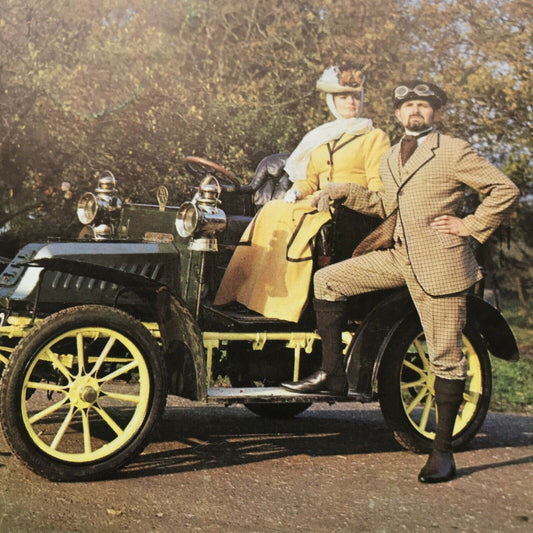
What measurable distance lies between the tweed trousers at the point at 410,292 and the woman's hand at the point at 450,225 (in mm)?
278

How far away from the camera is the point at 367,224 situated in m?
5.55

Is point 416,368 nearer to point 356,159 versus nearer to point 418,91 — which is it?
point 356,159

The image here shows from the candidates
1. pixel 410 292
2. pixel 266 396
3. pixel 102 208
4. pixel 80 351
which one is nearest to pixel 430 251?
pixel 410 292

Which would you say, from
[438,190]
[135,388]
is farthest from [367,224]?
[135,388]

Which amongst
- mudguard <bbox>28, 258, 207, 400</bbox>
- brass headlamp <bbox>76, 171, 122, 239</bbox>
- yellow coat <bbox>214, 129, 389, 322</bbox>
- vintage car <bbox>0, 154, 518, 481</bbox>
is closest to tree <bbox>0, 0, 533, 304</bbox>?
brass headlamp <bbox>76, 171, 122, 239</bbox>

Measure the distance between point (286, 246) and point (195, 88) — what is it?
8.39 m

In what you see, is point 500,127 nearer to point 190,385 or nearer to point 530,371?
point 530,371

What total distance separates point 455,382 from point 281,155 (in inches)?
92.3

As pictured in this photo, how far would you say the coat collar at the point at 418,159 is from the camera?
4938mm

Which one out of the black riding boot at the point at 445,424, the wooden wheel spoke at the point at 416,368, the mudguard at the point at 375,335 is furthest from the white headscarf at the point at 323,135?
the black riding boot at the point at 445,424

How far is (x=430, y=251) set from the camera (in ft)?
16.1

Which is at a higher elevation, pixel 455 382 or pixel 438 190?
pixel 438 190

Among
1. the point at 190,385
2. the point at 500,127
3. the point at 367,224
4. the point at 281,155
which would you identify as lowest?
the point at 190,385

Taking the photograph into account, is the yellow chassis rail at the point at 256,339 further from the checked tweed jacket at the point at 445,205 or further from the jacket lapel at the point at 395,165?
the jacket lapel at the point at 395,165
